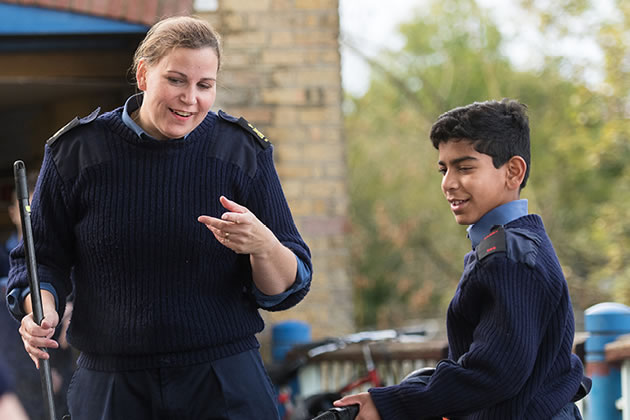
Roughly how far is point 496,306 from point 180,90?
2.98ft

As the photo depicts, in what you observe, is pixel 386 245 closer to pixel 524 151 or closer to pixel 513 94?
pixel 513 94

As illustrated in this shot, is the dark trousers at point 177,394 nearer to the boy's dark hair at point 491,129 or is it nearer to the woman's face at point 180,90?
the woman's face at point 180,90

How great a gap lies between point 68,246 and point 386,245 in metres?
18.7

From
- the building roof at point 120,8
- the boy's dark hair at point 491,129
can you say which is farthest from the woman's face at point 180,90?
the building roof at point 120,8

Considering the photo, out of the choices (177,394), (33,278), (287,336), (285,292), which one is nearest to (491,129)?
(285,292)

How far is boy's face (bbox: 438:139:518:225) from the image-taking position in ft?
7.75

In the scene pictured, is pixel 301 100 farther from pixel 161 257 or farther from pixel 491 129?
pixel 161 257

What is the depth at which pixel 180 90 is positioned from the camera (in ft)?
7.06

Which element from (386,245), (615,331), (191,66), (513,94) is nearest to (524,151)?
(191,66)

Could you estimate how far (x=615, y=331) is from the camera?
3.64m

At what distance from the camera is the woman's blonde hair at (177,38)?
217 centimetres

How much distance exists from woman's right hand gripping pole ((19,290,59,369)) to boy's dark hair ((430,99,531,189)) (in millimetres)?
1084

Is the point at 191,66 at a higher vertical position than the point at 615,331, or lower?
higher

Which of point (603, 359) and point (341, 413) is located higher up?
point (341, 413)
